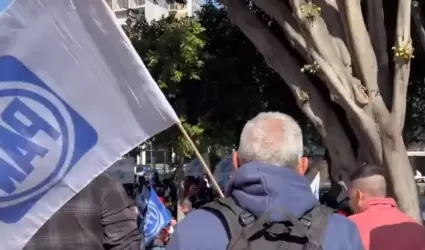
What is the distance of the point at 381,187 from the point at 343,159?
18.6 feet

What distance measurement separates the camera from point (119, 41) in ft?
11.0

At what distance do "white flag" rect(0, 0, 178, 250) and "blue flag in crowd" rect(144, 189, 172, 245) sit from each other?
7058 millimetres

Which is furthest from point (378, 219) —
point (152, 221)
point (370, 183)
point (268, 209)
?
point (152, 221)

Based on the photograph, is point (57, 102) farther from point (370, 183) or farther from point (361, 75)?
point (361, 75)

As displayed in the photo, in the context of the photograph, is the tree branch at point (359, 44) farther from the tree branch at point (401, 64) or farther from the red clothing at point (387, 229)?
the red clothing at point (387, 229)

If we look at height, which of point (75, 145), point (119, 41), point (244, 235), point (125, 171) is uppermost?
point (119, 41)

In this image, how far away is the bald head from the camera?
392 centimetres

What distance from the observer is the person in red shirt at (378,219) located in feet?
12.0

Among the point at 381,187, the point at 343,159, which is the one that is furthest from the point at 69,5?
the point at 343,159

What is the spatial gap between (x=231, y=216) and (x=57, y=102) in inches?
50.0

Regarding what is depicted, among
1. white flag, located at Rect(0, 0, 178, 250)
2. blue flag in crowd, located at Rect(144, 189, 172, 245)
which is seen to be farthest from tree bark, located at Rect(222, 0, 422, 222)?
white flag, located at Rect(0, 0, 178, 250)

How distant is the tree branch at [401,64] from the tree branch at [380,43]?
0.34 metres

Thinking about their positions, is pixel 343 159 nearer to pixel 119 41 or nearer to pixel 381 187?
pixel 381 187

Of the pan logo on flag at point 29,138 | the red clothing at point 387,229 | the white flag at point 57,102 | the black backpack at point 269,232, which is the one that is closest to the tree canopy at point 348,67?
the red clothing at point 387,229
